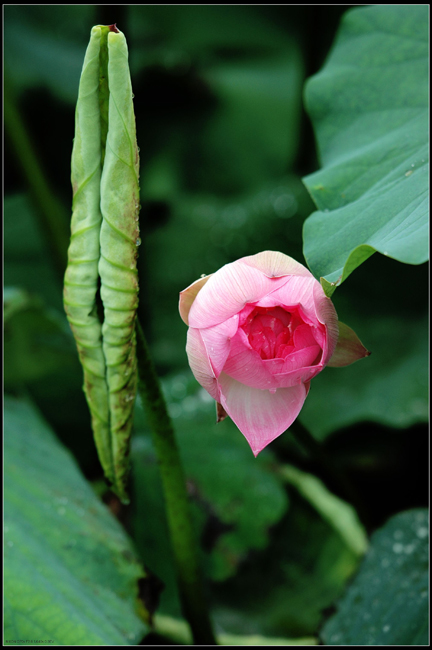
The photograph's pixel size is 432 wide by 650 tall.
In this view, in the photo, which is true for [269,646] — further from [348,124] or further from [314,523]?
[348,124]

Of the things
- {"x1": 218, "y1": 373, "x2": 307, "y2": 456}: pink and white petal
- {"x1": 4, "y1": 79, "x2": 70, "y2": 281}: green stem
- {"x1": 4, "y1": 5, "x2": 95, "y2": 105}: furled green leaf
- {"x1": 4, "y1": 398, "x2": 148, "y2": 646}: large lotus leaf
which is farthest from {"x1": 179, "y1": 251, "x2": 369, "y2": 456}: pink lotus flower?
{"x1": 4, "y1": 5, "x2": 95, "y2": 105}: furled green leaf

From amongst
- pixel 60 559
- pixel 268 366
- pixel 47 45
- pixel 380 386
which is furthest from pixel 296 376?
pixel 47 45

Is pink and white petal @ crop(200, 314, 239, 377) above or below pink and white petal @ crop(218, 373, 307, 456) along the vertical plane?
above

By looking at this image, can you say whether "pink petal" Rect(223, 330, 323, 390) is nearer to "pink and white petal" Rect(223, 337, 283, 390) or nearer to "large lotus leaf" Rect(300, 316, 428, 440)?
"pink and white petal" Rect(223, 337, 283, 390)

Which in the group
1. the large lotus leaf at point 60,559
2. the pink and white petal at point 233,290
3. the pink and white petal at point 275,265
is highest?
the pink and white petal at point 275,265

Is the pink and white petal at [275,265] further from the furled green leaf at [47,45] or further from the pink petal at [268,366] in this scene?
the furled green leaf at [47,45]

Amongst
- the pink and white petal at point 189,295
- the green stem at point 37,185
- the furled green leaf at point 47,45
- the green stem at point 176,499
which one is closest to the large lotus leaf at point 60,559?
the green stem at point 176,499

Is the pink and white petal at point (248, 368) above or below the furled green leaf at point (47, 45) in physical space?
below

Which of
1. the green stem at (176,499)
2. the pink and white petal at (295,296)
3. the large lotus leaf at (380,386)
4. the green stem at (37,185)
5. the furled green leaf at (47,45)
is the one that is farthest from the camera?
the furled green leaf at (47,45)

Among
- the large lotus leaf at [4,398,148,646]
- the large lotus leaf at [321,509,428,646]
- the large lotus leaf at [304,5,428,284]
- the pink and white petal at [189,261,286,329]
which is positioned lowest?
the large lotus leaf at [321,509,428,646]
